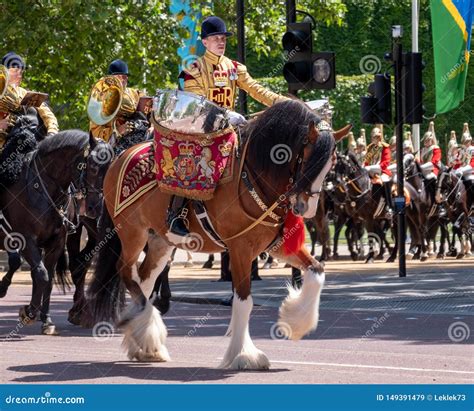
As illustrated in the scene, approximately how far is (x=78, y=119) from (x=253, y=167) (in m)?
21.1

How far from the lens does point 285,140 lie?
38.5 ft

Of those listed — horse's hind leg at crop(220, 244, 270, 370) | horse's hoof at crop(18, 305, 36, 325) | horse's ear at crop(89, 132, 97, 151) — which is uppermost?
horse's ear at crop(89, 132, 97, 151)

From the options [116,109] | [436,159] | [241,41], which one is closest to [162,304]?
[116,109]

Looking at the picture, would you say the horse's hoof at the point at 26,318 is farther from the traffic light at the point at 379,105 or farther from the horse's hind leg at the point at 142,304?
the traffic light at the point at 379,105

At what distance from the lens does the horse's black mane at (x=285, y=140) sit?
1159 cm

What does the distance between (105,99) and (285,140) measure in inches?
157

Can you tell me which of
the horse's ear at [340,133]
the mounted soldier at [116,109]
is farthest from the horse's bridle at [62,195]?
the horse's ear at [340,133]

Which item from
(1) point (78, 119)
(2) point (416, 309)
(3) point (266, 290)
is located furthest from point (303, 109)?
(1) point (78, 119)

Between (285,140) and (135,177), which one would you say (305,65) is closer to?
(135,177)

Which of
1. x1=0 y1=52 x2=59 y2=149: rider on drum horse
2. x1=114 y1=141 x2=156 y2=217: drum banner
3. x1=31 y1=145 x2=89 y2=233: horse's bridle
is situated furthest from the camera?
x1=0 y1=52 x2=59 y2=149: rider on drum horse

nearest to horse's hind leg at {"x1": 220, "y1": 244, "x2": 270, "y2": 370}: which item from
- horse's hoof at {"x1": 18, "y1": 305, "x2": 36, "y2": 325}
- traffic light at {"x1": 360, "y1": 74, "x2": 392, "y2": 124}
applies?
horse's hoof at {"x1": 18, "y1": 305, "x2": 36, "y2": 325}

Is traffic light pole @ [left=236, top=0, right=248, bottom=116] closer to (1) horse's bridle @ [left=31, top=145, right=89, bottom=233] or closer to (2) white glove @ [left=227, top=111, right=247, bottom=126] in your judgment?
(1) horse's bridle @ [left=31, top=145, right=89, bottom=233]

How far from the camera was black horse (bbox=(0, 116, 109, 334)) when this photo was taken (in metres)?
15.0

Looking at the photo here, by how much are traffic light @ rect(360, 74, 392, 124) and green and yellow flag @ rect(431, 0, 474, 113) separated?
421cm
